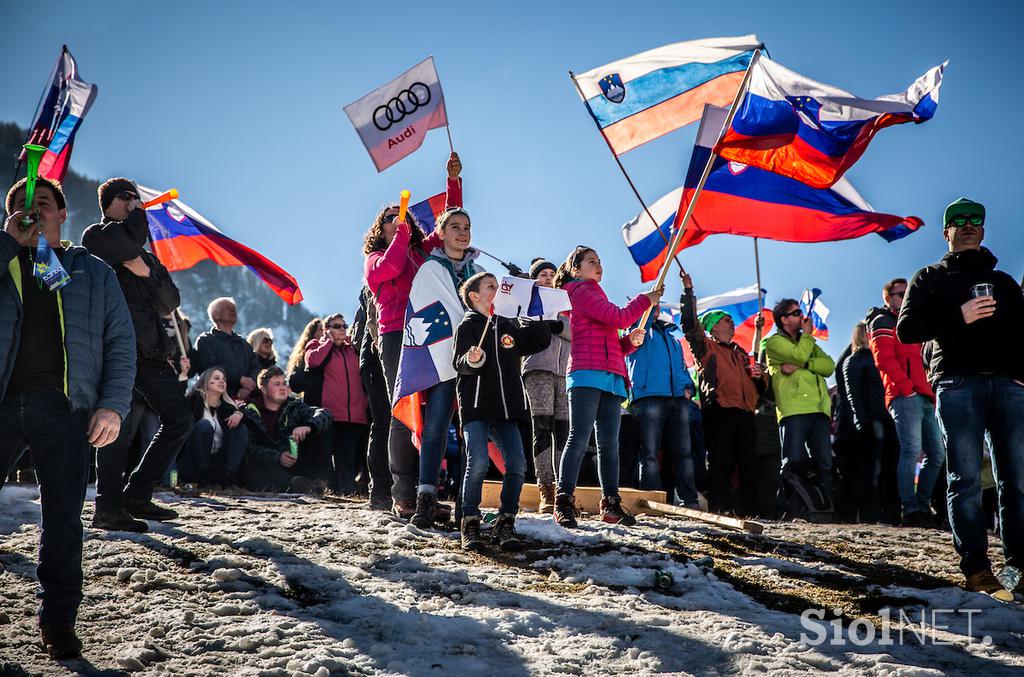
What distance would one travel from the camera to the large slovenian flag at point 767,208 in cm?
853

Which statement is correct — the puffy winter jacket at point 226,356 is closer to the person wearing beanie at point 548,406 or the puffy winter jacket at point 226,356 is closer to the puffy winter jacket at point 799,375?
the person wearing beanie at point 548,406

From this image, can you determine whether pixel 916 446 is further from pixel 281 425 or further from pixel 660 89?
pixel 281 425

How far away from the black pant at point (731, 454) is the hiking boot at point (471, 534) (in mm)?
4585

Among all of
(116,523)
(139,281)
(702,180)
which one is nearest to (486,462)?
(116,523)

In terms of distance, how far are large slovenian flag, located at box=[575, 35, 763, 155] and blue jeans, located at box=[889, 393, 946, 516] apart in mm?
3609

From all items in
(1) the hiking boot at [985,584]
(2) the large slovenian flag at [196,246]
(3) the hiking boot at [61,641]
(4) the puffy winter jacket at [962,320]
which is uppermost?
(2) the large slovenian flag at [196,246]

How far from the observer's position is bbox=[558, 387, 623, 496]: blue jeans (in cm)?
695

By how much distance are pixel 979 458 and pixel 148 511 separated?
5487 millimetres

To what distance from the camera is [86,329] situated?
4.20m

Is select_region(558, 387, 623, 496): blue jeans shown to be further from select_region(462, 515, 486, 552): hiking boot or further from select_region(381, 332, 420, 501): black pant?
select_region(381, 332, 420, 501): black pant

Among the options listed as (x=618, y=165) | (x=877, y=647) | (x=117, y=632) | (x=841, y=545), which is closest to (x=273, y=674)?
(x=117, y=632)

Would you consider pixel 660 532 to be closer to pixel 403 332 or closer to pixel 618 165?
pixel 403 332

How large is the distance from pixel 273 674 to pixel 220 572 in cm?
150

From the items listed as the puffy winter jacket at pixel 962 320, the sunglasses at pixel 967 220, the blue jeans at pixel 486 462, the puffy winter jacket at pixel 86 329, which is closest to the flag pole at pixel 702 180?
the blue jeans at pixel 486 462
